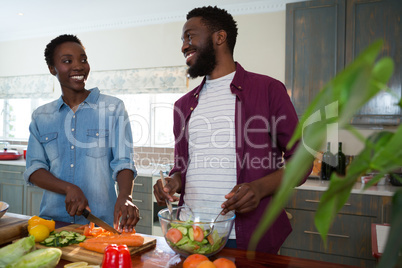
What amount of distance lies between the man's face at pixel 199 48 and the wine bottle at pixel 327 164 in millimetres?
2169

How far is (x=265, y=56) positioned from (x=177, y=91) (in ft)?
3.78

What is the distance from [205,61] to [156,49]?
285 cm

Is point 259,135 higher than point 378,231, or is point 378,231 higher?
point 259,135

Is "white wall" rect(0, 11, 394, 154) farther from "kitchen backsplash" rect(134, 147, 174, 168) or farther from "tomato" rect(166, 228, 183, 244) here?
"tomato" rect(166, 228, 183, 244)

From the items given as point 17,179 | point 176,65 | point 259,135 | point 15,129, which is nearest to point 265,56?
point 176,65

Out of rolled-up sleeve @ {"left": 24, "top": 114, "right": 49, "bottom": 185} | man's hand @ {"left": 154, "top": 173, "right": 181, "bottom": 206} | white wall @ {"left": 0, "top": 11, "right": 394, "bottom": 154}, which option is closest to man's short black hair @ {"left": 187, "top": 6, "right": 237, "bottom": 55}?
man's hand @ {"left": 154, "top": 173, "right": 181, "bottom": 206}

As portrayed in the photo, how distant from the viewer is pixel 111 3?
382cm

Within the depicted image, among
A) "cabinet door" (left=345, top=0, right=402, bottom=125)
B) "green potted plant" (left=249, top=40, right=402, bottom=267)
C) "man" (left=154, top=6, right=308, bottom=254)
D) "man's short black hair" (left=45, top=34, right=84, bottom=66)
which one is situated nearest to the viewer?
"green potted plant" (left=249, top=40, right=402, bottom=267)

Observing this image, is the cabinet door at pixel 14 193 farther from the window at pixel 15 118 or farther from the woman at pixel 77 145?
the woman at pixel 77 145

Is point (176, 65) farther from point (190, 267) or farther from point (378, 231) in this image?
point (190, 267)


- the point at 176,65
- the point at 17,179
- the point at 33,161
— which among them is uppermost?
the point at 176,65

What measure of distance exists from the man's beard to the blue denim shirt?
46cm

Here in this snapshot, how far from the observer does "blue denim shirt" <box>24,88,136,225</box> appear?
1689 millimetres

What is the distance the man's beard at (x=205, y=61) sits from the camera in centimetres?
157
